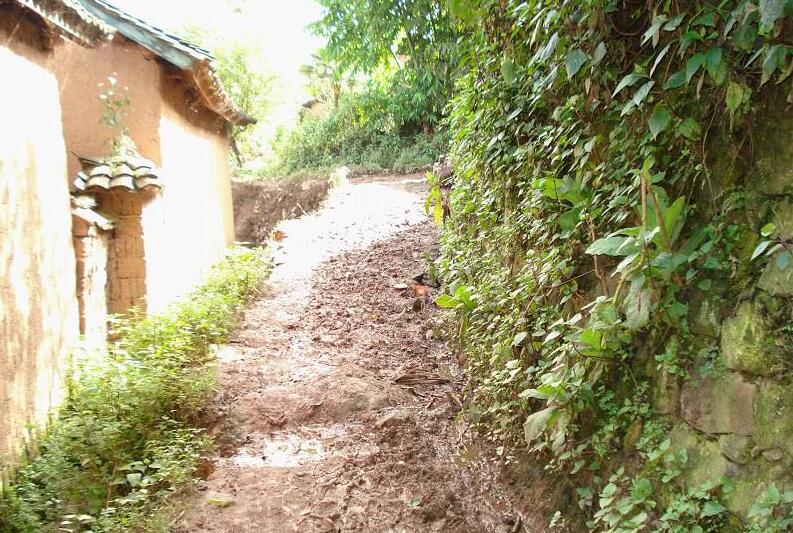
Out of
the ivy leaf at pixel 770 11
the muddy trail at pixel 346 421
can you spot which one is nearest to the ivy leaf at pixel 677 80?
the ivy leaf at pixel 770 11

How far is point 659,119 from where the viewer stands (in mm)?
2266

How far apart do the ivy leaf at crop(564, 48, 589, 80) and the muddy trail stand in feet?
7.77

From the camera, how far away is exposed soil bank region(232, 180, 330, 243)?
15.3 meters

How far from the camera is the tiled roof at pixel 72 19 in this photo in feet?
14.8

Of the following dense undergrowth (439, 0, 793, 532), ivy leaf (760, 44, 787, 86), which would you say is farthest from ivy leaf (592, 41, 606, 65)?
ivy leaf (760, 44, 787, 86)

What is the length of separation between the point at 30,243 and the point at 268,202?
12178 millimetres

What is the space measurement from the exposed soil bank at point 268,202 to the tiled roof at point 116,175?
7.99 meters

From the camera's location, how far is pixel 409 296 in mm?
7164

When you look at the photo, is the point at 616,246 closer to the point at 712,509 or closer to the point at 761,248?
the point at 761,248

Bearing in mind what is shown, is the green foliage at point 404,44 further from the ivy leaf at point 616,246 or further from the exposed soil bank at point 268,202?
the ivy leaf at point 616,246

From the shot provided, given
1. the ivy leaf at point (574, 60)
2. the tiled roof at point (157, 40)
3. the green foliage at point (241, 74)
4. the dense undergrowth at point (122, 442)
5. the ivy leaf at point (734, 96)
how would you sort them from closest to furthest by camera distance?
the ivy leaf at point (734, 96) → the ivy leaf at point (574, 60) → the dense undergrowth at point (122, 442) → the tiled roof at point (157, 40) → the green foliage at point (241, 74)

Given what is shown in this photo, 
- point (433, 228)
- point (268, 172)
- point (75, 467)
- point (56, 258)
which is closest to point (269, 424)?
point (75, 467)

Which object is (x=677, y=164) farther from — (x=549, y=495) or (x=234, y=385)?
(x=234, y=385)

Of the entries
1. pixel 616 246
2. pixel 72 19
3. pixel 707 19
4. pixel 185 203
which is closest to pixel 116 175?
pixel 72 19
